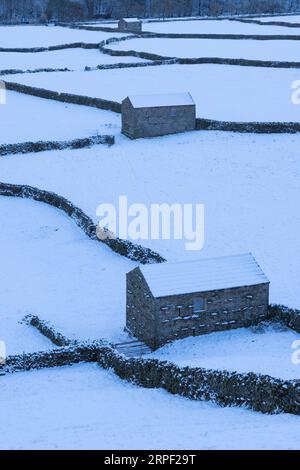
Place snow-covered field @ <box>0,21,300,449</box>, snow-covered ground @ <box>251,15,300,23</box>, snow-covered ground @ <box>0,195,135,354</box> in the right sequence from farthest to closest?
snow-covered ground @ <box>251,15,300,23</box> → snow-covered ground @ <box>0,195,135,354</box> → snow-covered field @ <box>0,21,300,449</box>

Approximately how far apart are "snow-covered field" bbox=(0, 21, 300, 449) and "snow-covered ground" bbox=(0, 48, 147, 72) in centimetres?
499

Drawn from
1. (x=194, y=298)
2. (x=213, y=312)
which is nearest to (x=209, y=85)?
(x=213, y=312)

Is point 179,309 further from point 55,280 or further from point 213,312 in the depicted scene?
point 55,280

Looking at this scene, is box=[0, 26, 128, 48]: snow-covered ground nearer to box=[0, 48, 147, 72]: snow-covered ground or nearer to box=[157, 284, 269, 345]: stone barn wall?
box=[0, 48, 147, 72]: snow-covered ground

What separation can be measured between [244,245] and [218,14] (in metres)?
90.6

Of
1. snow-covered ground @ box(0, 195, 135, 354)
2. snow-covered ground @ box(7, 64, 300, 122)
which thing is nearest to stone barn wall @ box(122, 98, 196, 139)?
snow-covered ground @ box(7, 64, 300, 122)

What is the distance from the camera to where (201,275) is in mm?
26578

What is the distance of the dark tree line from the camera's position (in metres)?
114

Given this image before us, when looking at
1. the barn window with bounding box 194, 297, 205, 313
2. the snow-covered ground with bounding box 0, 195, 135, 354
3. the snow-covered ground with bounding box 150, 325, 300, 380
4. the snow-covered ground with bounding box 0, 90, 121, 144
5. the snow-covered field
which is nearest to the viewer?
the snow-covered field

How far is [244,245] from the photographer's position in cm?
3384

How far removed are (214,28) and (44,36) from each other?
19867 mm

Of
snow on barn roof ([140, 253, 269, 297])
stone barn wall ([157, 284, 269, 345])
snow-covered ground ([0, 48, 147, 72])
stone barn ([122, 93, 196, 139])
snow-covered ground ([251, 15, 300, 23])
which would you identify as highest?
snow-covered ground ([251, 15, 300, 23])

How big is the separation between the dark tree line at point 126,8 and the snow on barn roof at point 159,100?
64.9m

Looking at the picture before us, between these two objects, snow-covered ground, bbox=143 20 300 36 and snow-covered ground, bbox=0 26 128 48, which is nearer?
snow-covered ground, bbox=0 26 128 48
